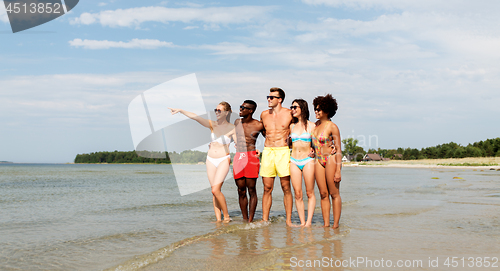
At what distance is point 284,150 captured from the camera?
6926mm

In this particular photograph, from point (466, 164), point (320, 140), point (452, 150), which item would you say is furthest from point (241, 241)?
point (452, 150)

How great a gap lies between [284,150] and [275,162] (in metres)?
0.29

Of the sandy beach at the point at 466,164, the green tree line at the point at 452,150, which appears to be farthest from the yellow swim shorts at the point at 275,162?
the green tree line at the point at 452,150

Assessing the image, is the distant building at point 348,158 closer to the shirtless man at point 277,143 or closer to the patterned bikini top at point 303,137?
the shirtless man at point 277,143

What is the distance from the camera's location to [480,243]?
5.76 metres

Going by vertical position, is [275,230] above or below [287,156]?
below

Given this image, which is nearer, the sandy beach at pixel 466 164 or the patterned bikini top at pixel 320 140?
the patterned bikini top at pixel 320 140

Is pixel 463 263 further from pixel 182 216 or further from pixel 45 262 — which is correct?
pixel 182 216

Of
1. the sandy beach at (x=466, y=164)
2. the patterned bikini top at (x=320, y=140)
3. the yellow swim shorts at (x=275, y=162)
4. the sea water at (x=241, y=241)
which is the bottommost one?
the sandy beach at (x=466, y=164)

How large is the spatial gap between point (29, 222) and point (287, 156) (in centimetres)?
735

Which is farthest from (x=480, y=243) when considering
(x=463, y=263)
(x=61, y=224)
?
(x=61, y=224)

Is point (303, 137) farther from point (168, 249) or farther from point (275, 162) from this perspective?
point (168, 249)

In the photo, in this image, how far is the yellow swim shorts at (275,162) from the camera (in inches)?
271

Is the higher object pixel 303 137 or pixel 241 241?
pixel 303 137
